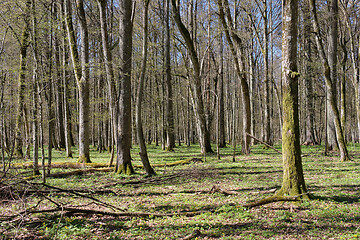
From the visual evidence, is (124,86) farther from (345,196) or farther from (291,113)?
(345,196)

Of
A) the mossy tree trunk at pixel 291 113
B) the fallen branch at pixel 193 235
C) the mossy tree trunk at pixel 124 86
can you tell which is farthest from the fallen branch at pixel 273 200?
the mossy tree trunk at pixel 124 86

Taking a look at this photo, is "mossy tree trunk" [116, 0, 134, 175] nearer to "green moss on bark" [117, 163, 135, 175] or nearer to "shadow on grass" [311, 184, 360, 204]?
"green moss on bark" [117, 163, 135, 175]

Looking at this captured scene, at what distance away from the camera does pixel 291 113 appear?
517 cm

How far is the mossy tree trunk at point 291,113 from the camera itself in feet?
16.9

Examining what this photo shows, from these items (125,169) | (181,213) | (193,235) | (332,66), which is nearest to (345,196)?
(181,213)

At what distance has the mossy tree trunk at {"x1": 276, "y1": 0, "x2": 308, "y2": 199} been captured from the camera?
5.16 meters

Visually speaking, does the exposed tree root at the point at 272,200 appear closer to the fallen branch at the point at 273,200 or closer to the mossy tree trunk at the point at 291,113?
the fallen branch at the point at 273,200

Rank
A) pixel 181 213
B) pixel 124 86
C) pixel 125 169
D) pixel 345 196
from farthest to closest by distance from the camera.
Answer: pixel 125 169
pixel 124 86
pixel 345 196
pixel 181 213

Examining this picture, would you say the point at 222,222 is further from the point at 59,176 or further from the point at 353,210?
the point at 59,176

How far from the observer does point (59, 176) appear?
30.3 feet

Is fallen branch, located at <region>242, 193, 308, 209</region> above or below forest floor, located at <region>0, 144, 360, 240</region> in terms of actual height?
above

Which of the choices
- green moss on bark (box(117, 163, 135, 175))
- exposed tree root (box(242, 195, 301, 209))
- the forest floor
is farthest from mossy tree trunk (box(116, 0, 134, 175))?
exposed tree root (box(242, 195, 301, 209))

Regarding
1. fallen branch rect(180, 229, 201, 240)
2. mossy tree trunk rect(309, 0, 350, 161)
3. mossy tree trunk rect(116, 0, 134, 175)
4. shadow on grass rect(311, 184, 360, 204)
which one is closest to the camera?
fallen branch rect(180, 229, 201, 240)

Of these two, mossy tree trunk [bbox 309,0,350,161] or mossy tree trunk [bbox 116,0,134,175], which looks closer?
mossy tree trunk [bbox 116,0,134,175]
